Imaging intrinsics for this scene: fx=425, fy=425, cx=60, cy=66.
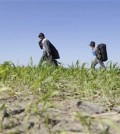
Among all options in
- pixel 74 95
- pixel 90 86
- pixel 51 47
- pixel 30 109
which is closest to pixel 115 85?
pixel 90 86

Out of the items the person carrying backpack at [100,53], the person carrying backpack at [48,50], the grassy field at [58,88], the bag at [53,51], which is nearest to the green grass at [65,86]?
the grassy field at [58,88]

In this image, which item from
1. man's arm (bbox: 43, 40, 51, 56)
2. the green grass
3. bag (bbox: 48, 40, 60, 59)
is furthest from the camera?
bag (bbox: 48, 40, 60, 59)

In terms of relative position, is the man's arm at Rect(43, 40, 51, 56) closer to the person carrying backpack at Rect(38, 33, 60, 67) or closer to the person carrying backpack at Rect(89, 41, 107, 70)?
the person carrying backpack at Rect(38, 33, 60, 67)

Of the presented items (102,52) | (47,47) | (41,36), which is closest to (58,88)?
(47,47)

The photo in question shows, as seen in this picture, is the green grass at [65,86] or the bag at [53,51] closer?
the green grass at [65,86]

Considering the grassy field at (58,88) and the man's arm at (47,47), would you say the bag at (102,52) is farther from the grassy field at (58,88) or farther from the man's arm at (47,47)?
the grassy field at (58,88)

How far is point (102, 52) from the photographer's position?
16.2 m

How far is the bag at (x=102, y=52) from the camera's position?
1606cm

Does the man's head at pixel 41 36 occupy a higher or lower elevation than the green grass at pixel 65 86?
higher

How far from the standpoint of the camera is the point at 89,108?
4.25 meters

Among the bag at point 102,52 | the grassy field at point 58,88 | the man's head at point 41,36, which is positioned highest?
the man's head at point 41,36

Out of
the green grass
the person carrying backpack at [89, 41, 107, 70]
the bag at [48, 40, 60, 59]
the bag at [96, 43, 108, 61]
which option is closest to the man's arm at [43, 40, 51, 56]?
the bag at [48, 40, 60, 59]

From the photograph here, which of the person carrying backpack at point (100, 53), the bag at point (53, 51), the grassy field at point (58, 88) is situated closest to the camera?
the grassy field at point (58, 88)

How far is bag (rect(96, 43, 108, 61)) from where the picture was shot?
1606 centimetres
